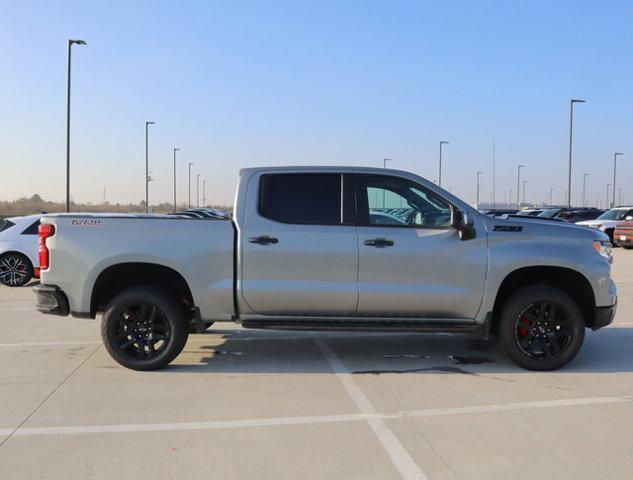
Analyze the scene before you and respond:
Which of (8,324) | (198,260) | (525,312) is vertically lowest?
(8,324)

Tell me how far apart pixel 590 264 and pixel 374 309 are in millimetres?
2211

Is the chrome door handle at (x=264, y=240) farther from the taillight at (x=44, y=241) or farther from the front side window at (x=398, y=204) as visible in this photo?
the taillight at (x=44, y=241)

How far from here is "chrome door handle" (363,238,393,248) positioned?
563cm

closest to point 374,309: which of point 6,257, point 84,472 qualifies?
point 84,472

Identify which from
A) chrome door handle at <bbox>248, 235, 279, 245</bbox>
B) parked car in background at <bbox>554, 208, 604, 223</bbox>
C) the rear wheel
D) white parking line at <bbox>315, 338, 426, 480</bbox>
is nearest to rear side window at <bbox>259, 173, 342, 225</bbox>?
chrome door handle at <bbox>248, 235, 279, 245</bbox>

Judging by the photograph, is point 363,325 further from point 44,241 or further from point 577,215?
point 577,215

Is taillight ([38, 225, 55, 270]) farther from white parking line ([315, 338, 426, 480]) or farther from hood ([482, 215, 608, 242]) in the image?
hood ([482, 215, 608, 242])

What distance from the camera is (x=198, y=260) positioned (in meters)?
5.68

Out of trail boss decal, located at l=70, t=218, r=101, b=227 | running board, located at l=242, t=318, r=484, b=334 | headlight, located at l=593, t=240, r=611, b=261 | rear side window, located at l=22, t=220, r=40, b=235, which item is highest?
trail boss decal, located at l=70, t=218, r=101, b=227

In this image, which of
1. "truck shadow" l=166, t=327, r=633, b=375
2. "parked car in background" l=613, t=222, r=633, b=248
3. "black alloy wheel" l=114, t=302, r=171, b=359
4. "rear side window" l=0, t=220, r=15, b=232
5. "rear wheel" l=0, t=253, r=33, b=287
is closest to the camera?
"black alloy wheel" l=114, t=302, r=171, b=359

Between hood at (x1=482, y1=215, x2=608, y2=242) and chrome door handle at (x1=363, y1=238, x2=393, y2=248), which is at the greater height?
hood at (x1=482, y1=215, x2=608, y2=242)

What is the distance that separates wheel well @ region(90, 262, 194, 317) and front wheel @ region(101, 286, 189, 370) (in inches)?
7.9

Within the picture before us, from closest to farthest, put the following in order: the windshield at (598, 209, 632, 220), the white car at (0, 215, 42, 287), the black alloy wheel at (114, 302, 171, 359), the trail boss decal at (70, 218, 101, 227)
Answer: the trail boss decal at (70, 218, 101, 227) < the black alloy wheel at (114, 302, 171, 359) < the white car at (0, 215, 42, 287) < the windshield at (598, 209, 632, 220)

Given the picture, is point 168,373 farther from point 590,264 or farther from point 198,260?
point 590,264
